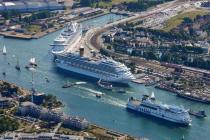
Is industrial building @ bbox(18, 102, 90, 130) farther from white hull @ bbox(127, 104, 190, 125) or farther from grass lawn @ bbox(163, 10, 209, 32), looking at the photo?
grass lawn @ bbox(163, 10, 209, 32)

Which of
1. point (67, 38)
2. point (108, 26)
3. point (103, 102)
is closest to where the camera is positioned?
point (103, 102)

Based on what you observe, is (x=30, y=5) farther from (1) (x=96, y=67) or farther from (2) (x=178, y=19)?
(1) (x=96, y=67)

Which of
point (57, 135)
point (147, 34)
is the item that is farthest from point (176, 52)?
point (57, 135)

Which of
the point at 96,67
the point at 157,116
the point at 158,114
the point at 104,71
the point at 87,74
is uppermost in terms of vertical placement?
the point at 96,67

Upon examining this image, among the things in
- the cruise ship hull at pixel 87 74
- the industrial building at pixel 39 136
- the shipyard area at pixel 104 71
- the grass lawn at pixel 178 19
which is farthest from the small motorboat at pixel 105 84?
the grass lawn at pixel 178 19

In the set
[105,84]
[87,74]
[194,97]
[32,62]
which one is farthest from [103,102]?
[32,62]

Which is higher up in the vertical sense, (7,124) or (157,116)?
(7,124)

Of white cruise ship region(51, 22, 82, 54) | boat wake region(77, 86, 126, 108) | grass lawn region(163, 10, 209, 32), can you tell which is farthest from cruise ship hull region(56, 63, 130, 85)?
grass lawn region(163, 10, 209, 32)

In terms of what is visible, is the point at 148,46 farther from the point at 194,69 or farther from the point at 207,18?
the point at 207,18

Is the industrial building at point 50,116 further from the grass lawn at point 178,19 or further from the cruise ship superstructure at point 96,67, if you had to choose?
the grass lawn at point 178,19
